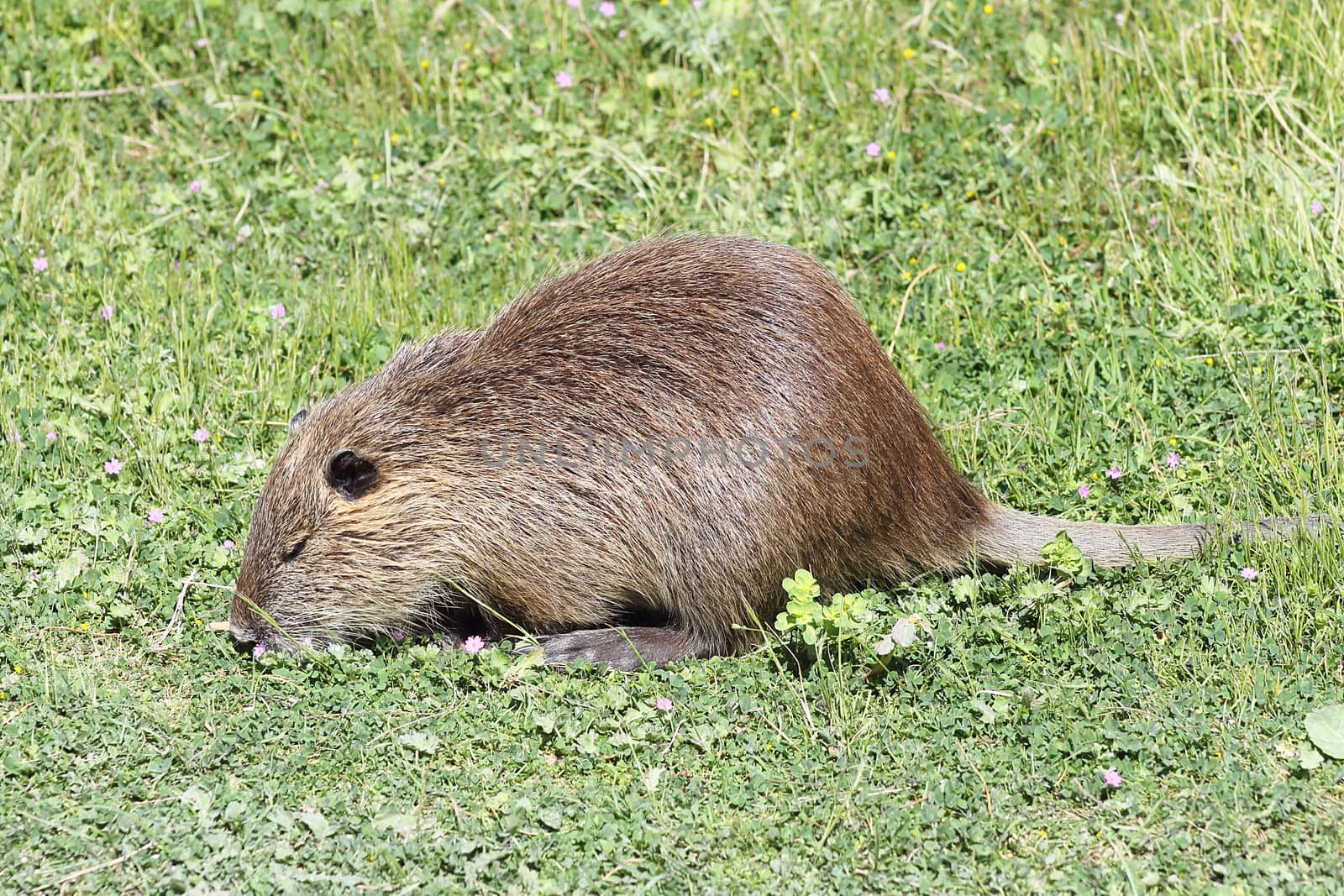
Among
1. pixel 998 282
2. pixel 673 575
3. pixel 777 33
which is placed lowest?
pixel 673 575

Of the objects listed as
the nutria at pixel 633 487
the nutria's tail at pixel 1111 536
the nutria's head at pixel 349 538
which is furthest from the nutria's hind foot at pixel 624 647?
the nutria's tail at pixel 1111 536

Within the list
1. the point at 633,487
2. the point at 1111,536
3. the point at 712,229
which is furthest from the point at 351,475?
the point at 1111,536

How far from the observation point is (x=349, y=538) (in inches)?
141

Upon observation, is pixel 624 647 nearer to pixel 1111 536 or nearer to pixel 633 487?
pixel 633 487

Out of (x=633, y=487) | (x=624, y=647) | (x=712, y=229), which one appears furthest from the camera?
(x=712, y=229)

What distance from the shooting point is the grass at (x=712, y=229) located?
297 cm

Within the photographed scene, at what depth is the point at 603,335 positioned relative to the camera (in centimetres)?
362

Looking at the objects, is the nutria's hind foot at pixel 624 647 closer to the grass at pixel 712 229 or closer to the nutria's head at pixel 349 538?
the grass at pixel 712 229

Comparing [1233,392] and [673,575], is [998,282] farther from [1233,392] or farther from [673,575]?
[673,575]

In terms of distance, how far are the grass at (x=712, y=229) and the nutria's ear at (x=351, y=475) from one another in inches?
17.0

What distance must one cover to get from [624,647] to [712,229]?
188 centimetres

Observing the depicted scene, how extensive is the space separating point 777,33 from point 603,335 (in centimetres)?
229

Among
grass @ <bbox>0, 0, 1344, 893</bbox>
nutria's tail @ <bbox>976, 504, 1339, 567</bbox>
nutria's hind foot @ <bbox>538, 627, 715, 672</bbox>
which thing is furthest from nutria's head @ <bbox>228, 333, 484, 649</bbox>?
nutria's tail @ <bbox>976, 504, 1339, 567</bbox>

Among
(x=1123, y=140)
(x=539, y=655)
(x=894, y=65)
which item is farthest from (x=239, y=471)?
(x=1123, y=140)
